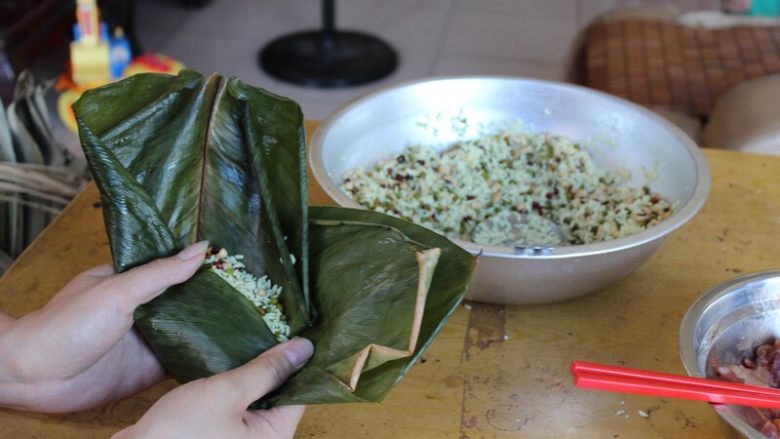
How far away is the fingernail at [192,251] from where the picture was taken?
912mm

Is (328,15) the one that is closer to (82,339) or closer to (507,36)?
(507,36)

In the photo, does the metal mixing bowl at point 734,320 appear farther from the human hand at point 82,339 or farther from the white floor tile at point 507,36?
the white floor tile at point 507,36

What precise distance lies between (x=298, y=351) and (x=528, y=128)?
2.22 feet

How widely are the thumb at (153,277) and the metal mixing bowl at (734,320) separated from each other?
1.79 feet

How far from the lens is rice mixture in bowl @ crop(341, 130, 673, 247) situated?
1180 millimetres

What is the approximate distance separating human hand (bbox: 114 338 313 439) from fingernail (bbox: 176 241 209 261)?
0.47ft

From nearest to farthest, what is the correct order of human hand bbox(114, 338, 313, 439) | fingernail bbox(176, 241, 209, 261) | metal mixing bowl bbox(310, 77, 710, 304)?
human hand bbox(114, 338, 313, 439), fingernail bbox(176, 241, 209, 261), metal mixing bowl bbox(310, 77, 710, 304)

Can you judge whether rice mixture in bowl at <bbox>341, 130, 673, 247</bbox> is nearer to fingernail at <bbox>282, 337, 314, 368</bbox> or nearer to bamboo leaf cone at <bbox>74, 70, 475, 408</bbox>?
bamboo leaf cone at <bbox>74, 70, 475, 408</bbox>

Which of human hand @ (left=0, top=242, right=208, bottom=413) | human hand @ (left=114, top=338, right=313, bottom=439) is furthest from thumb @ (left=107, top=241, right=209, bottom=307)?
human hand @ (left=114, top=338, right=313, bottom=439)

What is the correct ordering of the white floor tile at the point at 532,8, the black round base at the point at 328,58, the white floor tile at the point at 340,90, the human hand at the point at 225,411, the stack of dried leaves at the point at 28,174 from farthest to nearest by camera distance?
the white floor tile at the point at 532,8
the black round base at the point at 328,58
the white floor tile at the point at 340,90
the stack of dried leaves at the point at 28,174
the human hand at the point at 225,411

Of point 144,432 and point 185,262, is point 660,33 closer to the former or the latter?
point 185,262

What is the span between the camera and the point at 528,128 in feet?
4.56

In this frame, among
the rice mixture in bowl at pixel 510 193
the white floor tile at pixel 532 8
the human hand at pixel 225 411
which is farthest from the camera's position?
the white floor tile at pixel 532 8

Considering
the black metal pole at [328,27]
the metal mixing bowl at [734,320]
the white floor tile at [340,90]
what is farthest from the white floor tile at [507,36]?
the metal mixing bowl at [734,320]
